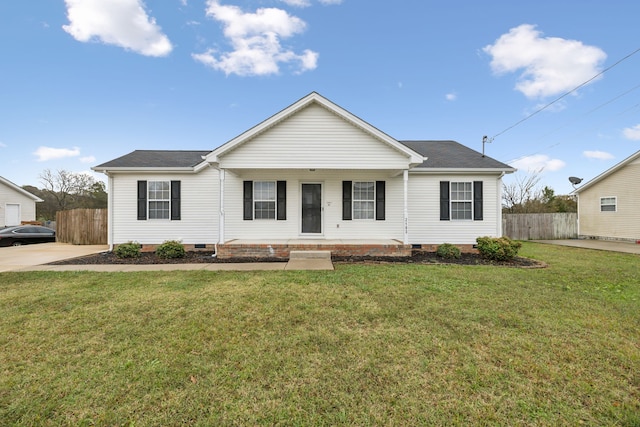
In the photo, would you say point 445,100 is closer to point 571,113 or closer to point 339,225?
point 571,113

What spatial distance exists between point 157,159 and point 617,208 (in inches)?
936

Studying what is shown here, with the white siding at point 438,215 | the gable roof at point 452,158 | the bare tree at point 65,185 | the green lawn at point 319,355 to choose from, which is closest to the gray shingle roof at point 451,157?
the gable roof at point 452,158

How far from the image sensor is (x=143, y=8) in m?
10.3

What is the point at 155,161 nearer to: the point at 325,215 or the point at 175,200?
the point at 175,200

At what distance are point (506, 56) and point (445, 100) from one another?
3.28 meters

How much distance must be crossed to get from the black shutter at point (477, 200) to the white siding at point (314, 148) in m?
3.53

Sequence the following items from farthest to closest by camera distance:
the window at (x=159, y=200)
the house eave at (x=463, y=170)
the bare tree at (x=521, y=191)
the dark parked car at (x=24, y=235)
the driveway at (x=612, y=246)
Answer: the bare tree at (x=521, y=191) < the dark parked car at (x=24, y=235) < the driveway at (x=612, y=246) < the window at (x=159, y=200) < the house eave at (x=463, y=170)

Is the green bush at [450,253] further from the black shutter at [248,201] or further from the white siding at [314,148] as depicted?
the black shutter at [248,201]

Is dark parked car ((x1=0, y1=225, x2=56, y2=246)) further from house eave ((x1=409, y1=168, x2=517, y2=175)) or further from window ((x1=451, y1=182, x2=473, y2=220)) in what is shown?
window ((x1=451, y1=182, x2=473, y2=220))

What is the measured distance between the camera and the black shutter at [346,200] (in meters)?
10.6

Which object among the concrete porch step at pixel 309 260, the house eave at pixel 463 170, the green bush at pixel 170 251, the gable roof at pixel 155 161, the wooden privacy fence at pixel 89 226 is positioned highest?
the gable roof at pixel 155 161

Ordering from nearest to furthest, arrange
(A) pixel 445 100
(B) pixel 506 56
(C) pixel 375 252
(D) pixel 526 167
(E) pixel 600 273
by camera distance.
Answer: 1. (E) pixel 600 273
2. (C) pixel 375 252
3. (B) pixel 506 56
4. (A) pixel 445 100
5. (D) pixel 526 167

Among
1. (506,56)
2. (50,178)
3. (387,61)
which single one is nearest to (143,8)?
(387,61)

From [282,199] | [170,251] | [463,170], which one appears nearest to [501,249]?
[463,170]
